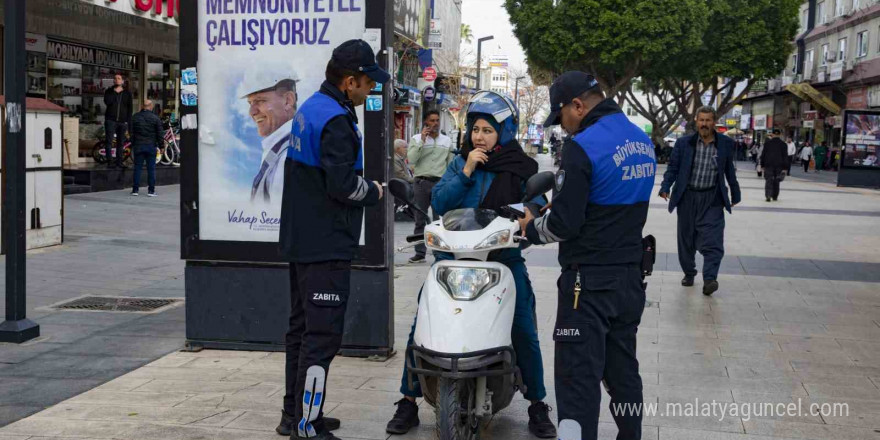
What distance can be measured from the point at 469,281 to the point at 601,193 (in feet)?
2.49

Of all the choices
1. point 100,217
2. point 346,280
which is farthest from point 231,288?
point 100,217

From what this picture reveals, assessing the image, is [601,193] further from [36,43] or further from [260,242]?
[36,43]

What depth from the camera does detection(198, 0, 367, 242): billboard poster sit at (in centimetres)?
614

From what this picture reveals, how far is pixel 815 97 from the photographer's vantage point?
53.3 metres

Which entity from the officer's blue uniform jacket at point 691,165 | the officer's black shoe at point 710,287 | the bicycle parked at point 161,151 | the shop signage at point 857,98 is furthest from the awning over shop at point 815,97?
the officer's black shoe at point 710,287

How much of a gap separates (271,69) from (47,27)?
14340mm

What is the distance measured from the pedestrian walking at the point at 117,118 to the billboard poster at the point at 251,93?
44.4ft

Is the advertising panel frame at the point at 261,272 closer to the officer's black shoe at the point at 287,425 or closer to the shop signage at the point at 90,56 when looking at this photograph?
the officer's black shoe at the point at 287,425

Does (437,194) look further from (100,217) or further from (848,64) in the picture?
(848,64)

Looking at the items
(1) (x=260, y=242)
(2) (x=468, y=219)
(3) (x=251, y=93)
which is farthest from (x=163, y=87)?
(2) (x=468, y=219)

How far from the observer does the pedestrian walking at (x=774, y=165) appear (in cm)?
2202

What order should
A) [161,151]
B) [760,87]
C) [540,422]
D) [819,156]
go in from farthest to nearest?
[760,87] → [819,156] → [161,151] → [540,422]

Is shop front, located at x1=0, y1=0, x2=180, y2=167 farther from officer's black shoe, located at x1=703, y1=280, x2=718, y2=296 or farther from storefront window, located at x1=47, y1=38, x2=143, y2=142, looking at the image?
officer's black shoe, located at x1=703, y1=280, x2=718, y2=296

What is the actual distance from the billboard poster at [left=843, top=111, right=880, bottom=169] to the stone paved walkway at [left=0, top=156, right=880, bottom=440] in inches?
812
